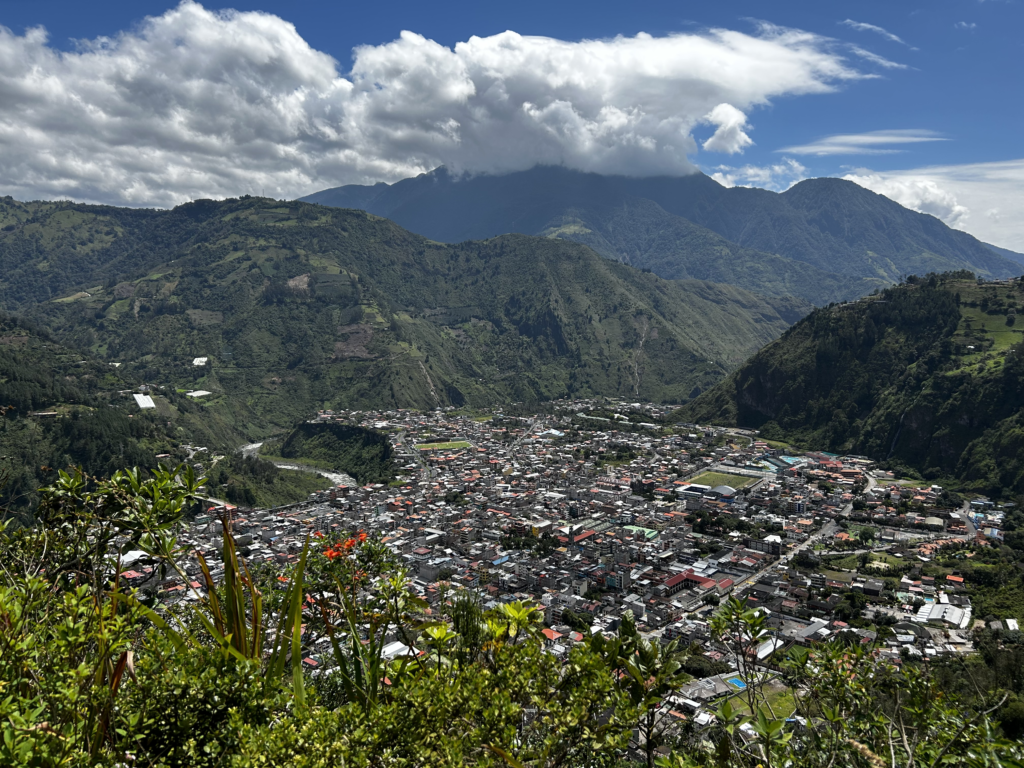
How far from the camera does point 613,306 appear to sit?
183 metres

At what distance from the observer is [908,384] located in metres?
78.2

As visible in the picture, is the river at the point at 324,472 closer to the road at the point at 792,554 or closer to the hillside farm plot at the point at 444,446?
the hillside farm plot at the point at 444,446

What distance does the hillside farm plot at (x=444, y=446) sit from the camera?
8412cm

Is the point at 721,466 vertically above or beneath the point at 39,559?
beneath

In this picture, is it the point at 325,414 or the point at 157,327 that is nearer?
the point at 325,414

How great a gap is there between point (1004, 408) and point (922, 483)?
1348 centimetres

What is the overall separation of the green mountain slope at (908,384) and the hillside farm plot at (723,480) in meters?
20.8

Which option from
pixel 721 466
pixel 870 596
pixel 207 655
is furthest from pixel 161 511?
pixel 721 466

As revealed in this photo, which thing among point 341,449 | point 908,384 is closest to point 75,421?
point 341,449

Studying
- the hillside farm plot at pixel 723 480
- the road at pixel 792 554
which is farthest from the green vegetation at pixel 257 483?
the road at pixel 792 554

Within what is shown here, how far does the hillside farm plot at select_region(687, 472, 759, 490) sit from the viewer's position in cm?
6441

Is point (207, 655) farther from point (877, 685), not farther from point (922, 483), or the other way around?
point (922, 483)

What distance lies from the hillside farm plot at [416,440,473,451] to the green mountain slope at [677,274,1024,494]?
1766 inches

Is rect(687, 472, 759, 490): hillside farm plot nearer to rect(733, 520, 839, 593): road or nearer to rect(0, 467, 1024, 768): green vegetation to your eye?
rect(733, 520, 839, 593): road
